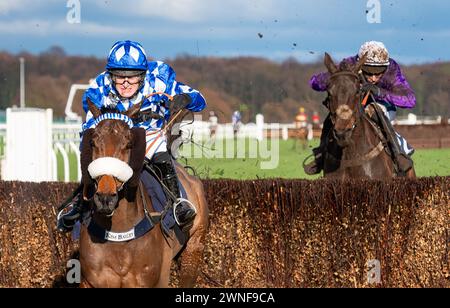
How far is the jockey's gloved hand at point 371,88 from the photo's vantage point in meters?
8.01

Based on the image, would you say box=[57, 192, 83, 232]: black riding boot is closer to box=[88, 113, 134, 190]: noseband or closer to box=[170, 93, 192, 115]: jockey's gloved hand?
box=[88, 113, 134, 190]: noseband

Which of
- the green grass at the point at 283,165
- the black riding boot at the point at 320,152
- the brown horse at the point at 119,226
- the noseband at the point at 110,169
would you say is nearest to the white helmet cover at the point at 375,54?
the black riding boot at the point at 320,152

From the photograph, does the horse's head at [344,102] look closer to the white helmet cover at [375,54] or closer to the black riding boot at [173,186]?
the white helmet cover at [375,54]

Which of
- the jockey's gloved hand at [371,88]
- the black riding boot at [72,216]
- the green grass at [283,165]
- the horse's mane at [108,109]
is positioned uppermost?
the green grass at [283,165]

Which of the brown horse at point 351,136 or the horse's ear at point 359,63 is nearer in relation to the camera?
the brown horse at point 351,136

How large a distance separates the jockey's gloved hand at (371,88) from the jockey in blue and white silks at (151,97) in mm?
2151

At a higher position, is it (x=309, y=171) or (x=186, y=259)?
(x=309, y=171)

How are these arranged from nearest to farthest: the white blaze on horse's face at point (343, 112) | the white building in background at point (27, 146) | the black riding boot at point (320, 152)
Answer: the white blaze on horse's face at point (343, 112) → the black riding boot at point (320, 152) → the white building in background at point (27, 146)

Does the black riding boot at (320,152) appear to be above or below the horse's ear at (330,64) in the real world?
below

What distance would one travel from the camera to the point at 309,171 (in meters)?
9.18
